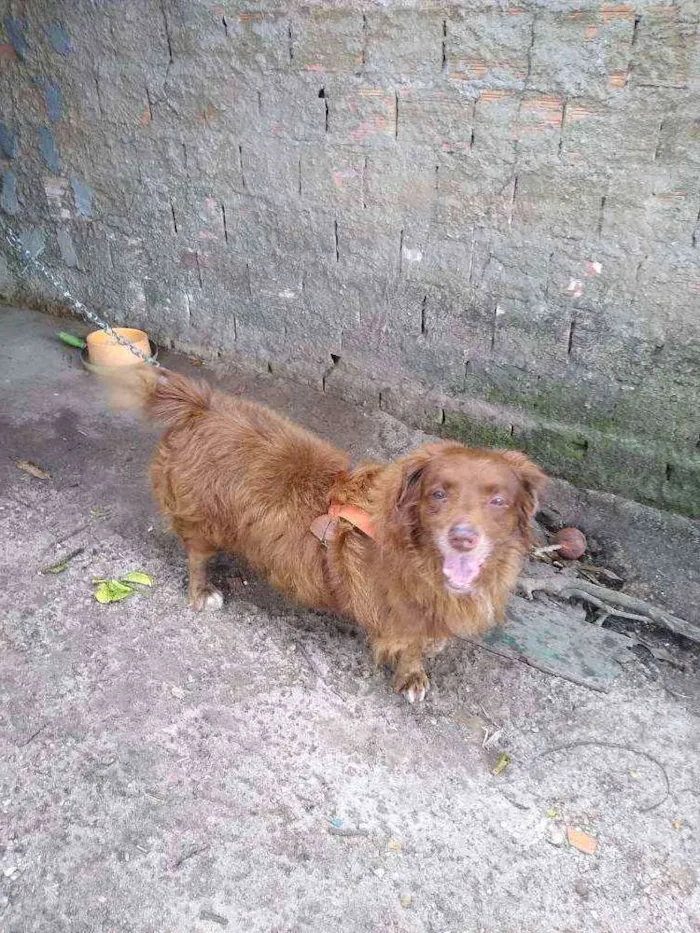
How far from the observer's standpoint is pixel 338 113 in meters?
4.36

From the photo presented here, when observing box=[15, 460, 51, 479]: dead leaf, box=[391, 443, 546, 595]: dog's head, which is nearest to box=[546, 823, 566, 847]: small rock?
box=[391, 443, 546, 595]: dog's head

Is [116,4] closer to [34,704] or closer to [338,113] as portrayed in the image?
[338,113]

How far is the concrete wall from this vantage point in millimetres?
3670

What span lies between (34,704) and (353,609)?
4.63 ft

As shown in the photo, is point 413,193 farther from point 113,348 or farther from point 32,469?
point 32,469

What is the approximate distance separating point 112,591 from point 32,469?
4.37 feet

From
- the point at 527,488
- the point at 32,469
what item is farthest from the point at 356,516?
the point at 32,469

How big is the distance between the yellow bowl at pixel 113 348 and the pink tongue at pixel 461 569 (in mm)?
3534

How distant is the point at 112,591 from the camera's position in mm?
3635

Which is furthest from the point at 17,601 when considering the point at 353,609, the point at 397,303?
the point at 397,303

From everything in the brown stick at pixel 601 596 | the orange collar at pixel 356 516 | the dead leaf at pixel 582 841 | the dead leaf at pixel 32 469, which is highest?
the orange collar at pixel 356 516

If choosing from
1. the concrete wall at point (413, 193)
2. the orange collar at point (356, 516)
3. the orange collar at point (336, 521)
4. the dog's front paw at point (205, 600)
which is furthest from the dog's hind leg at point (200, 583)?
the concrete wall at point (413, 193)

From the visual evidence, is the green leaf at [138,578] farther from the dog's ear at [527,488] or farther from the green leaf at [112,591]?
the dog's ear at [527,488]

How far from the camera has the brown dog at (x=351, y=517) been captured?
2590mm
